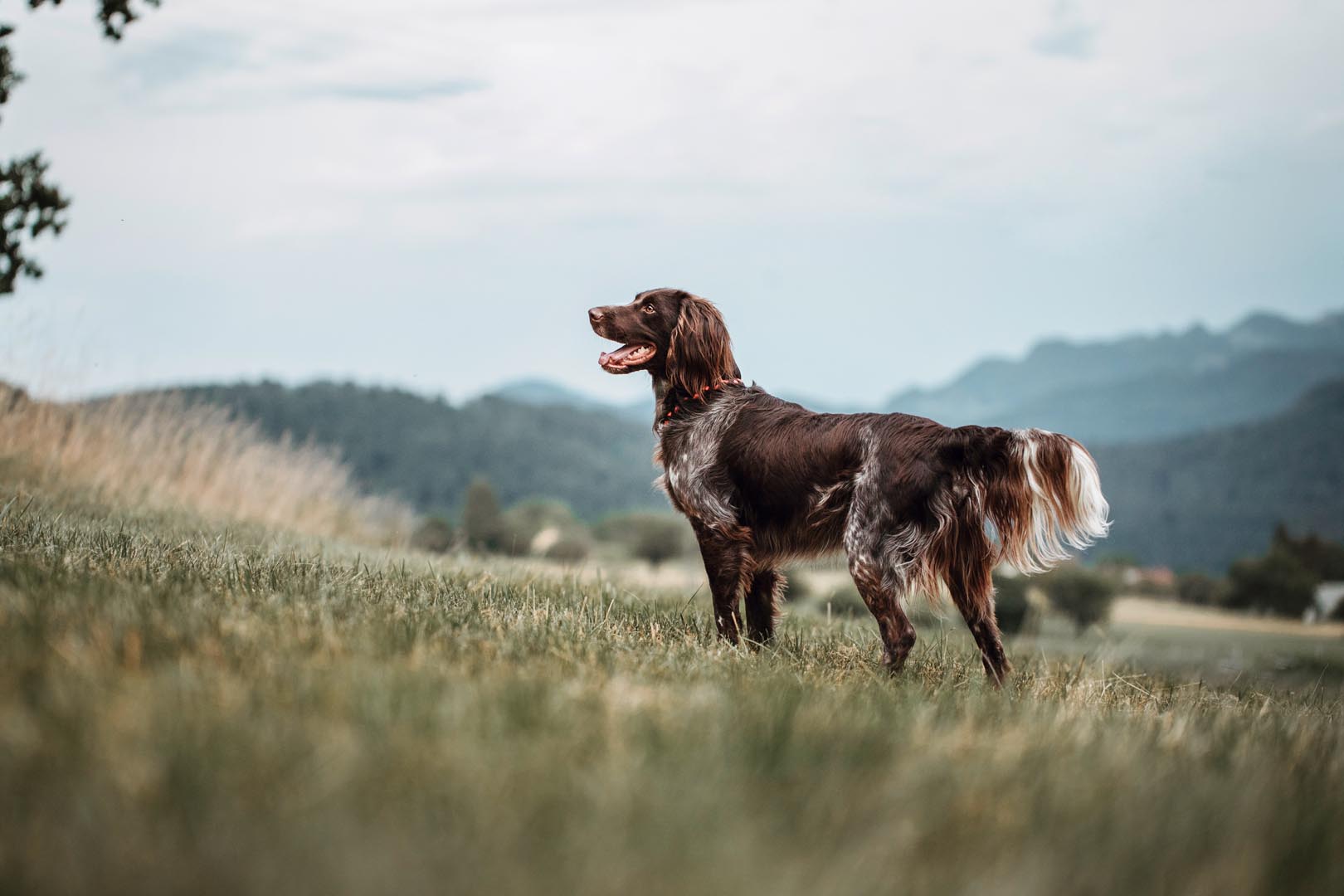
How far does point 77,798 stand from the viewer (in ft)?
6.38

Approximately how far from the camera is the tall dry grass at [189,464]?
1045 centimetres

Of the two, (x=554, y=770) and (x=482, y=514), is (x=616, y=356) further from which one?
(x=482, y=514)

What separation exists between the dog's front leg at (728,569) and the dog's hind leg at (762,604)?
0.70 ft

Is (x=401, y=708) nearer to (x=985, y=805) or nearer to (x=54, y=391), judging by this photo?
(x=985, y=805)

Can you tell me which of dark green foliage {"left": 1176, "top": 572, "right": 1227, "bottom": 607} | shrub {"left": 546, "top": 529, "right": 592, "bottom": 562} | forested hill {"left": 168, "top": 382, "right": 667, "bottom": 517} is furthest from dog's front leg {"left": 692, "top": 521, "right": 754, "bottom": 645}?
forested hill {"left": 168, "top": 382, "right": 667, "bottom": 517}

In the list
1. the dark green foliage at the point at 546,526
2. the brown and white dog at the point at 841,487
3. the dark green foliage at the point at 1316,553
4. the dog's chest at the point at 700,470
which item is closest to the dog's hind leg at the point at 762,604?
the brown and white dog at the point at 841,487

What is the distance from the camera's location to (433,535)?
14.0m

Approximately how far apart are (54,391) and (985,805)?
11799mm

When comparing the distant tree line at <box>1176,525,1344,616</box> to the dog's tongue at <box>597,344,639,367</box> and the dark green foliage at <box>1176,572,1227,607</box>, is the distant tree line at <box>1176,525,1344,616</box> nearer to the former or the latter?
the dark green foliage at <box>1176,572,1227,607</box>

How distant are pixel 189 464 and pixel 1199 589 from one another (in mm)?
14856

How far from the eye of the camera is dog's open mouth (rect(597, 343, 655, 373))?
533 centimetres

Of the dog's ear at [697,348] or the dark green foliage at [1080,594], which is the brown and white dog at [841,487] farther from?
the dark green foliage at [1080,594]

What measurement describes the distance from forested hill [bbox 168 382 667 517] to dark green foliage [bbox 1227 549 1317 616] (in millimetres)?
16834

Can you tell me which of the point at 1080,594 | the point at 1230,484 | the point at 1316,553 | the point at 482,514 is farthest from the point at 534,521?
the point at 1230,484
